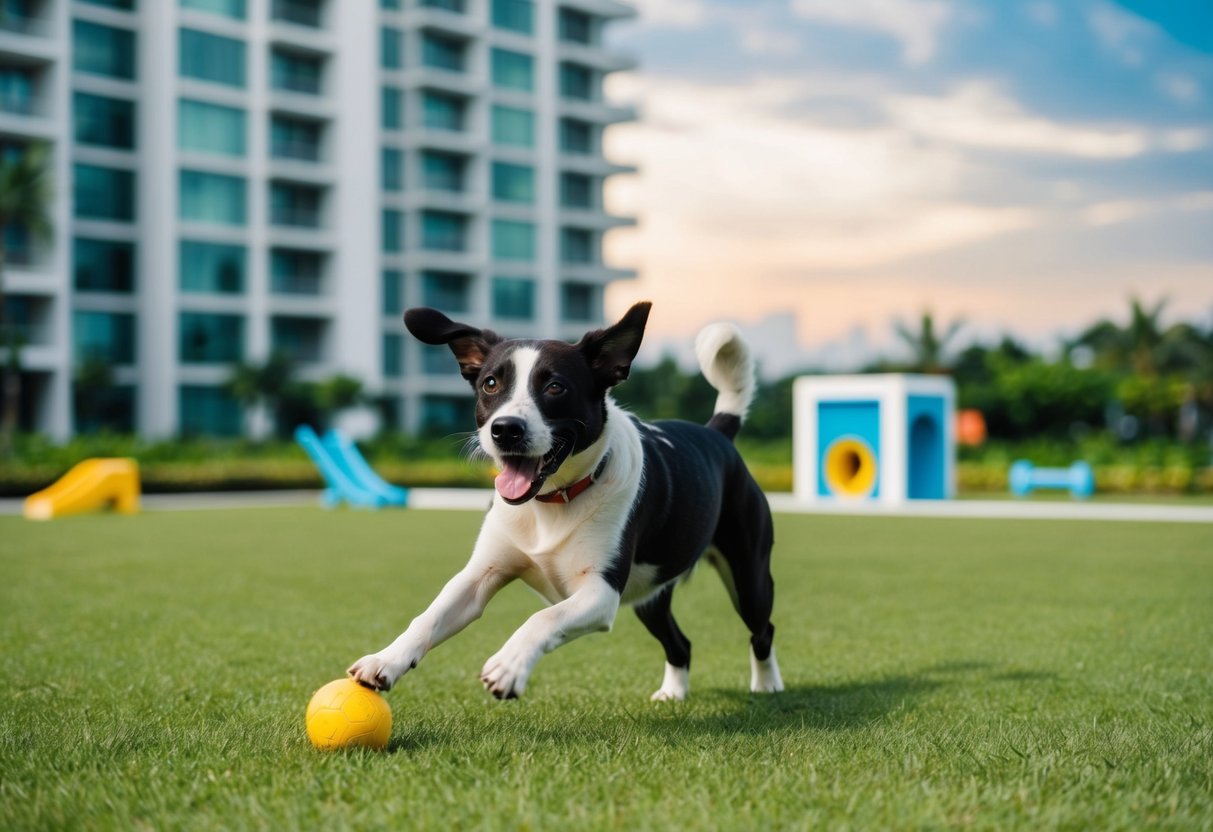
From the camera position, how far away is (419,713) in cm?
520

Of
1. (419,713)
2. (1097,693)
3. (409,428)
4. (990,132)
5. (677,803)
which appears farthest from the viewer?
(409,428)

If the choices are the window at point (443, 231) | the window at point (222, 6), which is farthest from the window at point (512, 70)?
the window at point (222, 6)

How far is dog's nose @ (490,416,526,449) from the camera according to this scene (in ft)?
14.5

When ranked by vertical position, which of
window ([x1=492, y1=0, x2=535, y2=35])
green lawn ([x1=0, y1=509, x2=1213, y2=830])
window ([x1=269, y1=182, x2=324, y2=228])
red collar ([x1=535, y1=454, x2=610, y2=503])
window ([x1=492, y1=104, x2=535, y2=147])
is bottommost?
green lawn ([x1=0, y1=509, x2=1213, y2=830])

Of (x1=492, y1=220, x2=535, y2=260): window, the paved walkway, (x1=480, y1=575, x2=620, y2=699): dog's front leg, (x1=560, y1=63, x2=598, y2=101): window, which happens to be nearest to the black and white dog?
(x1=480, y1=575, x2=620, y2=699): dog's front leg

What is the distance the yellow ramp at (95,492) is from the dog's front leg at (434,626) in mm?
21031

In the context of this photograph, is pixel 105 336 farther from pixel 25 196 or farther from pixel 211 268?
pixel 25 196

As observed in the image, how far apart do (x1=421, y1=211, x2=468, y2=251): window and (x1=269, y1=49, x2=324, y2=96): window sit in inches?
316

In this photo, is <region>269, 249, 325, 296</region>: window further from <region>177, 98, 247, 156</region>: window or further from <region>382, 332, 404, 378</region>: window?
<region>177, 98, 247, 156</region>: window

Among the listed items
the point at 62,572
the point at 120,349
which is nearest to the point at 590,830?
the point at 62,572

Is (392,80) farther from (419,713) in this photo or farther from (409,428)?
(419,713)

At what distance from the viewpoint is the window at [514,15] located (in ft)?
218

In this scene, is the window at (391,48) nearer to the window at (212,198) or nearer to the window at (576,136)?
the window at (576,136)

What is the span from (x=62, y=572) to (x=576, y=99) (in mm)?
60851
